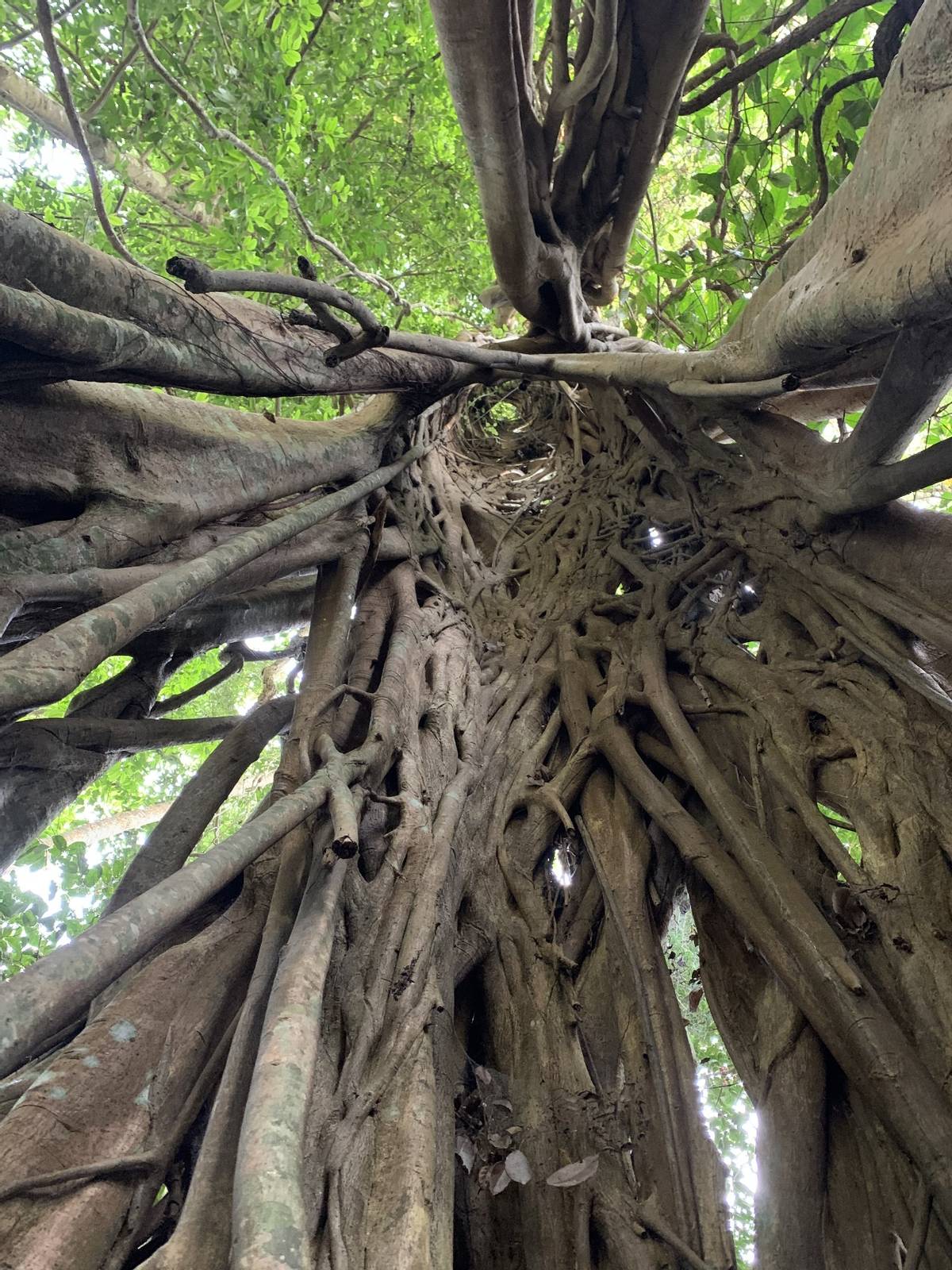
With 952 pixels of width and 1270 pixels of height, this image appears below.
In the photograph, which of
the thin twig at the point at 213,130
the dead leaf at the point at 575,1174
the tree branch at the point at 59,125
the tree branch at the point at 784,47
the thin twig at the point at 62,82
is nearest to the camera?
the dead leaf at the point at 575,1174

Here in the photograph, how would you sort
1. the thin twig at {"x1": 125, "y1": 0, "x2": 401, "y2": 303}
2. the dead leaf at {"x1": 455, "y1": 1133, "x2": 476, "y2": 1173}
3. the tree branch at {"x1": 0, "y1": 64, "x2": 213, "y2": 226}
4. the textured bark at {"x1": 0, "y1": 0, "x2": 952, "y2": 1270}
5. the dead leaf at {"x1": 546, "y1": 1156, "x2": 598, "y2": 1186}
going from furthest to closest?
the tree branch at {"x1": 0, "y1": 64, "x2": 213, "y2": 226} → the thin twig at {"x1": 125, "y1": 0, "x2": 401, "y2": 303} → the dead leaf at {"x1": 455, "y1": 1133, "x2": 476, "y2": 1173} → the dead leaf at {"x1": 546, "y1": 1156, "x2": 598, "y2": 1186} → the textured bark at {"x1": 0, "y1": 0, "x2": 952, "y2": 1270}

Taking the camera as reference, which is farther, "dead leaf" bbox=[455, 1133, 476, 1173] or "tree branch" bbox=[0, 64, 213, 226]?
"tree branch" bbox=[0, 64, 213, 226]

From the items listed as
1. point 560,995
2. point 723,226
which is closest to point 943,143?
point 560,995

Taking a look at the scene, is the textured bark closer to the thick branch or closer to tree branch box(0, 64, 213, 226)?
the thick branch

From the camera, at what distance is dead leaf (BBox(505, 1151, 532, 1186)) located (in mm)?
1307

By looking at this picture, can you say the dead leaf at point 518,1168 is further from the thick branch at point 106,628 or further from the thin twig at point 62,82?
the thin twig at point 62,82

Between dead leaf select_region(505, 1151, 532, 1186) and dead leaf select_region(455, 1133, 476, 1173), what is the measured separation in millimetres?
63

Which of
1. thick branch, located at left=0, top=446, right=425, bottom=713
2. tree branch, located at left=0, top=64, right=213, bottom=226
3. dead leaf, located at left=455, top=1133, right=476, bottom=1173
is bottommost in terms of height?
dead leaf, located at left=455, top=1133, right=476, bottom=1173

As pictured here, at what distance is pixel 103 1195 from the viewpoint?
1.01 metres

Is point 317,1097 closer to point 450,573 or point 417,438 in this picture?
point 450,573

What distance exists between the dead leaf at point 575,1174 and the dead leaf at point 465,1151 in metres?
0.15

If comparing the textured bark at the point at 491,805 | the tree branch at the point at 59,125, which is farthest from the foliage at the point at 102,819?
the tree branch at the point at 59,125

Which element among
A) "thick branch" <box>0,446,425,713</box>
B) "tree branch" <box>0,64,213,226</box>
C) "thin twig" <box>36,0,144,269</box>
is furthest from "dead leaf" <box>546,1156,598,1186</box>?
"tree branch" <box>0,64,213,226</box>

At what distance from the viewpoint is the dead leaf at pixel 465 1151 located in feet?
4.43
